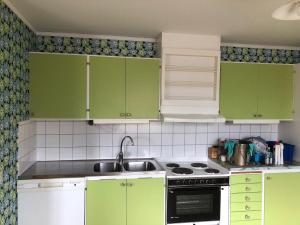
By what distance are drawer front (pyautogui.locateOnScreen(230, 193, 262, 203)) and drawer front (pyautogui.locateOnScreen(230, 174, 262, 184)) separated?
0.45 ft

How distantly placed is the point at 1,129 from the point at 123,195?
4.20 ft

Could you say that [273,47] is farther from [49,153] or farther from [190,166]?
[49,153]

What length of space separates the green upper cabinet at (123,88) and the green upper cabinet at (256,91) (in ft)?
2.73

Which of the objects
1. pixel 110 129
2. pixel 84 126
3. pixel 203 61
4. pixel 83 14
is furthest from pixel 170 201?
pixel 83 14

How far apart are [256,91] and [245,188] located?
113 centimetres

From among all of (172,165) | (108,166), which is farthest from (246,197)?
(108,166)

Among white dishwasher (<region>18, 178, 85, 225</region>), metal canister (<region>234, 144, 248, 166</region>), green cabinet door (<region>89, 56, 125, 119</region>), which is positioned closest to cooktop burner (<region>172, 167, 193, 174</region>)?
metal canister (<region>234, 144, 248, 166</region>)

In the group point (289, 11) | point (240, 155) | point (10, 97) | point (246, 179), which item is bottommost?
point (246, 179)

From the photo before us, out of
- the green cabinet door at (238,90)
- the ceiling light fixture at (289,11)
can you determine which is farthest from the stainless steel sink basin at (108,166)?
the ceiling light fixture at (289,11)

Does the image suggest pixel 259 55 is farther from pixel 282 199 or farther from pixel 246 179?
pixel 282 199

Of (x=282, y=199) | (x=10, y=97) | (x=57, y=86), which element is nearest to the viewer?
(x=10, y=97)

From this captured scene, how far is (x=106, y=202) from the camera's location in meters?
2.60

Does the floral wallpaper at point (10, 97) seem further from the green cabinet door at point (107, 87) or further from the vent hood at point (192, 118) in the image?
the vent hood at point (192, 118)

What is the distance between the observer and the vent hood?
2.82 meters
